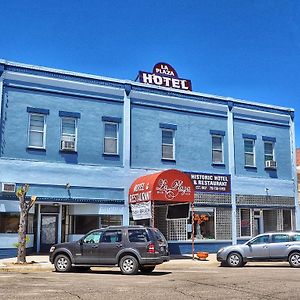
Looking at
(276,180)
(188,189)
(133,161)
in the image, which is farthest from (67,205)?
(276,180)

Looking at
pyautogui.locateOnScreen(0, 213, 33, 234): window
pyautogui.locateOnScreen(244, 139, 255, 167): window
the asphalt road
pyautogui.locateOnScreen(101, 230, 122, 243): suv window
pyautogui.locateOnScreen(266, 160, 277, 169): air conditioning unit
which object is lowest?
the asphalt road

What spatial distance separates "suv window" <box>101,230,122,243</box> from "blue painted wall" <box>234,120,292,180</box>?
42.8ft

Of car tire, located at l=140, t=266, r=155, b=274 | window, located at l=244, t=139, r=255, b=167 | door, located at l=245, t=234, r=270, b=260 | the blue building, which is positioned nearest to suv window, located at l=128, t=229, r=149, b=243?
car tire, located at l=140, t=266, r=155, b=274

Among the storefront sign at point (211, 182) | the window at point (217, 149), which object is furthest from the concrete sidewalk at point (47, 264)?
the window at point (217, 149)

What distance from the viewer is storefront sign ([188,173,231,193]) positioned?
2683 cm

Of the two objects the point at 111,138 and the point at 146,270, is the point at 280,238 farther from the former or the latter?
the point at 111,138

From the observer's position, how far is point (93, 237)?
17.3 metres

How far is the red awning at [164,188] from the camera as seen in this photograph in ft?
74.3

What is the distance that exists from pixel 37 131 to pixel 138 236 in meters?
8.98

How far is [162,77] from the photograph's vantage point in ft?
90.9

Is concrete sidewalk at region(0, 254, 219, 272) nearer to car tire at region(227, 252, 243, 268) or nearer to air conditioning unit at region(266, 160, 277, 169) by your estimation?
car tire at region(227, 252, 243, 268)

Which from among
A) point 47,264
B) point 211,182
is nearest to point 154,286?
point 47,264

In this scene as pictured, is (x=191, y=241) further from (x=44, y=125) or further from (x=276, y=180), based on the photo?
(x=44, y=125)

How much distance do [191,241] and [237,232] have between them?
326 cm
